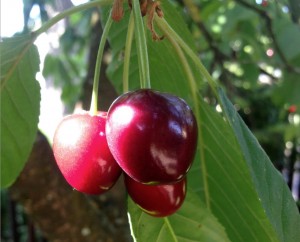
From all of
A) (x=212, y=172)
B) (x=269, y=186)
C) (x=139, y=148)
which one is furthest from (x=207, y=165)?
(x=139, y=148)

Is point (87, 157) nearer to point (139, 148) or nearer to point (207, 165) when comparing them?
point (139, 148)

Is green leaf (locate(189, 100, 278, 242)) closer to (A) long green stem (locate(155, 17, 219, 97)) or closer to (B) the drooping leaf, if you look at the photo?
(B) the drooping leaf

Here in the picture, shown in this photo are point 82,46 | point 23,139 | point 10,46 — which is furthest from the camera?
point 82,46

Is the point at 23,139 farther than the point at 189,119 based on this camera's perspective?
Yes

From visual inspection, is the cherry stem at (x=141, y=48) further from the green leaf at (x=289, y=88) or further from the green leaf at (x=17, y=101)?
the green leaf at (x=289, y=88)

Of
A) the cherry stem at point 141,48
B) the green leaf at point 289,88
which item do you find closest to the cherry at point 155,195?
the cherry stem at point 141,48

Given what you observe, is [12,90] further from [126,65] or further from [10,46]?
[126,65]

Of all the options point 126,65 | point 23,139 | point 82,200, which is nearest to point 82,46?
point 82,200
